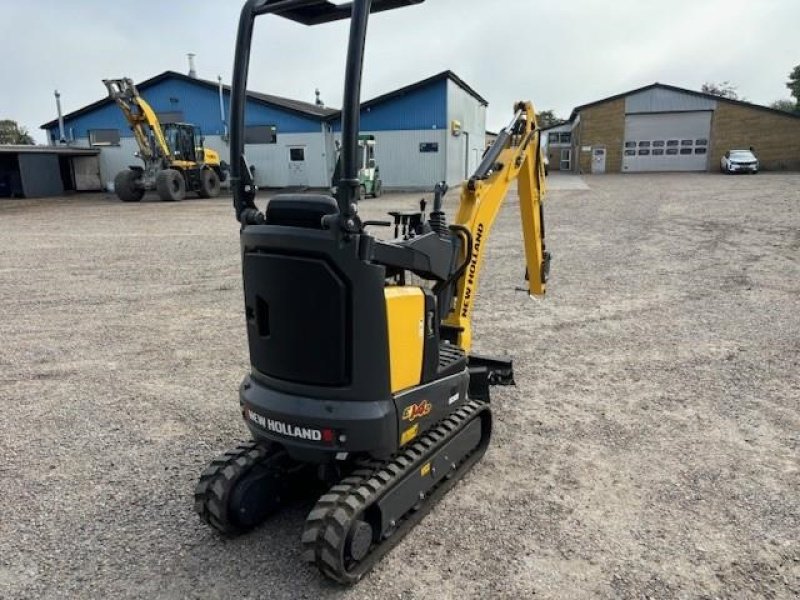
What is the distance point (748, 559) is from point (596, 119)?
44146mm

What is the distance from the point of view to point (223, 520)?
3.09m

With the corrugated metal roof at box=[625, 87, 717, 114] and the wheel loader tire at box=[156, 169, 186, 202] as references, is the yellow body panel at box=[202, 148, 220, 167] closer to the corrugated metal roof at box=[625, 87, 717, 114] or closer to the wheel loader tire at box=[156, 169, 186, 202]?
the wheel loader tire at box=[156, 169, 186, 202]

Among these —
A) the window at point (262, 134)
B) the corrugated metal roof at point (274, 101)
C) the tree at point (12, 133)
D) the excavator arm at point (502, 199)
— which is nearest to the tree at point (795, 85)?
the corrugated metal roof at point (274, 101)

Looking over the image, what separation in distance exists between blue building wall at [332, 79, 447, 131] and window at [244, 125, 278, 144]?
3.37 meters

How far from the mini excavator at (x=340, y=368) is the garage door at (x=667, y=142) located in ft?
140

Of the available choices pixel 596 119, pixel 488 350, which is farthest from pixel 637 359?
pixel 596 119

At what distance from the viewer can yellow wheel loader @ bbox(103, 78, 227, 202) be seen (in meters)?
22.9

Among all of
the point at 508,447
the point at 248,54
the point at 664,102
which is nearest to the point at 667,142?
the point at 664,102

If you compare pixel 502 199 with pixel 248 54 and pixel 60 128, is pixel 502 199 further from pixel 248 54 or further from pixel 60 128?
pixel 60 128

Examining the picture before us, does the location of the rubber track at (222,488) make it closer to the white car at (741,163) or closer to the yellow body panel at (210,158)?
the yellow body panel at (210,158)

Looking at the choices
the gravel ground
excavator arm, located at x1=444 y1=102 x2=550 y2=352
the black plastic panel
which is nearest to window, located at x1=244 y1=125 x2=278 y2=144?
the gravel ground

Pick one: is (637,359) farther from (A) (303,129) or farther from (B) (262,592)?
(A) (303,129)

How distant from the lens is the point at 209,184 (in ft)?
83.9

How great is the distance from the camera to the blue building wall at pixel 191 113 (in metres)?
29.9
